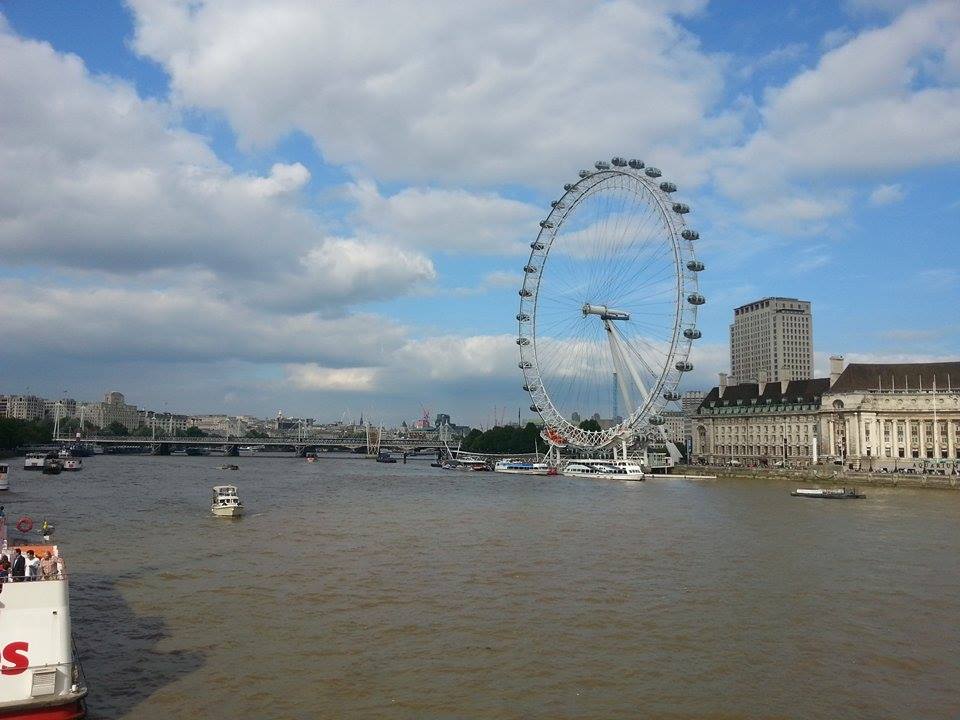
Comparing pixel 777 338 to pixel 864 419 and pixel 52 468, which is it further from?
pixel 52 468

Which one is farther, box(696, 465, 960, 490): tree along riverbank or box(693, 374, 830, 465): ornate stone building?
box(693, 374, 830, 465): ornate stone building

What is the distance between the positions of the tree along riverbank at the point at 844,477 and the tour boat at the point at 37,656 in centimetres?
6519

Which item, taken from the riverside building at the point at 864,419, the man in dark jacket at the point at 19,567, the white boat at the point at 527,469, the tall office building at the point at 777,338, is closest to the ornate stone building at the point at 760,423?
the riverside building at the point at 864,419

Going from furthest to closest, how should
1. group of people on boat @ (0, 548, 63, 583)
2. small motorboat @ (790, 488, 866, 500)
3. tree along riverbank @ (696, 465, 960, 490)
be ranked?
tree along riverbank @ (696, 465, 960, 490), small motorboat @ (790, 488, 866, 500), group of people on boat @ (0, 548, 63, 583)

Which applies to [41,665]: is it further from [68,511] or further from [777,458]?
[777,458]

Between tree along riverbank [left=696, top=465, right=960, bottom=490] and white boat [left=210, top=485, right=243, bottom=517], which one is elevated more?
white boat [left=210, top=485, right=243, bottom=517]

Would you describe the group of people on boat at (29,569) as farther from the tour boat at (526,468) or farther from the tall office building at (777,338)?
the tall office building at (777,338)

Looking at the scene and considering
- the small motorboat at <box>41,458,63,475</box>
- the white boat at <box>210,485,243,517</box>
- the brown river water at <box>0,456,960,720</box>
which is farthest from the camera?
the small motorboat at <box>41,458,63,475</box>

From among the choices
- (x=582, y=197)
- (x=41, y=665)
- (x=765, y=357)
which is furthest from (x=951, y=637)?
(x=765, y=357)

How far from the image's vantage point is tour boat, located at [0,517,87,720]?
33.5 feet

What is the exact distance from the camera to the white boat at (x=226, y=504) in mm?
37122

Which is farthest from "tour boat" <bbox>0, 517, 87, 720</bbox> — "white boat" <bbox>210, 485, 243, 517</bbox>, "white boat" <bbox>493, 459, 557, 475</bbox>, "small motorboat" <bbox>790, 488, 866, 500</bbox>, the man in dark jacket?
"white boat" <bbox>493, 459, 557, 475</bbox>

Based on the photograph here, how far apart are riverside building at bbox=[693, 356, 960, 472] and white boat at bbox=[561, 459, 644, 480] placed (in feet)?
67.6

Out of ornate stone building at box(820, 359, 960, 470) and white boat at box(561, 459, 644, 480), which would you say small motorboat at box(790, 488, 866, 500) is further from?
ornate stone building at box(820, 359, 960, 470)
